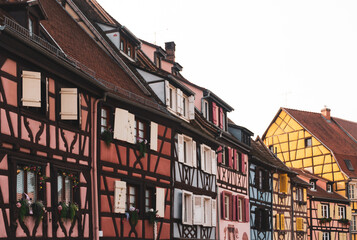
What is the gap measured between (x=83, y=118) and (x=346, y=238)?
4170 cm

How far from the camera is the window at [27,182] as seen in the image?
49.0 feet

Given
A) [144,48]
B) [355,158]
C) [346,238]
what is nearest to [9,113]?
[144,48]

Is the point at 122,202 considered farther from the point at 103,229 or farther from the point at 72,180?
the point at 72,180

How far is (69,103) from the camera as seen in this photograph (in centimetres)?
1703

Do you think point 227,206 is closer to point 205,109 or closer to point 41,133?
point 205,109

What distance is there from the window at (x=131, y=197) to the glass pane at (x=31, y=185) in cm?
565

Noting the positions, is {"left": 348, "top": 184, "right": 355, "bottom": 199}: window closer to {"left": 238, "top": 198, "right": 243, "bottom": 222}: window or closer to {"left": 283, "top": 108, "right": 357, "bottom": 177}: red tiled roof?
{"left": 283, "top": 108, "right": 357, "bottom": 177}: red tiled roof

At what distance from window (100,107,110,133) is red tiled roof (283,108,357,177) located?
40809mm

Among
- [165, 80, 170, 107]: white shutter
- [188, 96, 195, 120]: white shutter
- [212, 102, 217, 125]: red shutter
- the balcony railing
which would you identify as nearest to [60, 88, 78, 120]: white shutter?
the balcony railing

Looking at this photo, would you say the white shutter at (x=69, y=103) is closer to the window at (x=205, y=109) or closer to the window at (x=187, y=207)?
the window at (x=187, y=207)

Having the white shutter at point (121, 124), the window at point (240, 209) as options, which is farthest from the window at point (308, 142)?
the white shutter at point (121, 124)

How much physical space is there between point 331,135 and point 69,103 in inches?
1890

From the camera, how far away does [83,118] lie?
18.1 metres

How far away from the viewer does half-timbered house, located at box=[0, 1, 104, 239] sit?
1445 centimetres
